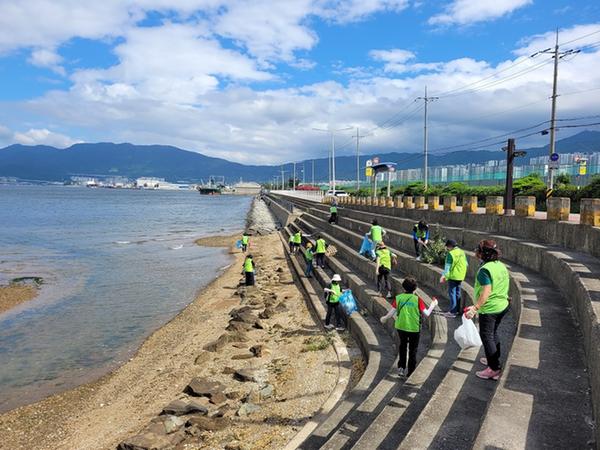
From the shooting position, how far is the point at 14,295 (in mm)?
20953

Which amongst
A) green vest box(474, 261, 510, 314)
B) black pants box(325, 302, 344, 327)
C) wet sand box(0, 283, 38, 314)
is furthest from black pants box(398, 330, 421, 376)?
wet sand box(0, 283, 38, 314)

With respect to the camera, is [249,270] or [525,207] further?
[249,270]

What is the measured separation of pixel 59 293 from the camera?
70.6 feet

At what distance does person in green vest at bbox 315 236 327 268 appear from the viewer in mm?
18547

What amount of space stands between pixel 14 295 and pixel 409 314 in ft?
66.7

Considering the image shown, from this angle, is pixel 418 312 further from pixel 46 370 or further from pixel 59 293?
pixel 59 293

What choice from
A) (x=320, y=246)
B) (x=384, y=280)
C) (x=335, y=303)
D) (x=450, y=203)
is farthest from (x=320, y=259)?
(x=335, y=303)

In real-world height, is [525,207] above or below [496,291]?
above

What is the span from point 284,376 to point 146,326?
826 centimetres

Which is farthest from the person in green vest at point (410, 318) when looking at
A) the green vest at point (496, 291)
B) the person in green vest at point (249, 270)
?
the person in green vest at point (249, 270)

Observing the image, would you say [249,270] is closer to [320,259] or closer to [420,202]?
[320,259]

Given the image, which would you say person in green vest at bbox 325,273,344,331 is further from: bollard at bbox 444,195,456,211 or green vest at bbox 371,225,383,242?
bollard at bbox 444,195,456,211

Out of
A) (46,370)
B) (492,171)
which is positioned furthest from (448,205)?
(492,171)

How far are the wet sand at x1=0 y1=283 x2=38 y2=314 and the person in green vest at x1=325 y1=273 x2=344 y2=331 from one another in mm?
14081
